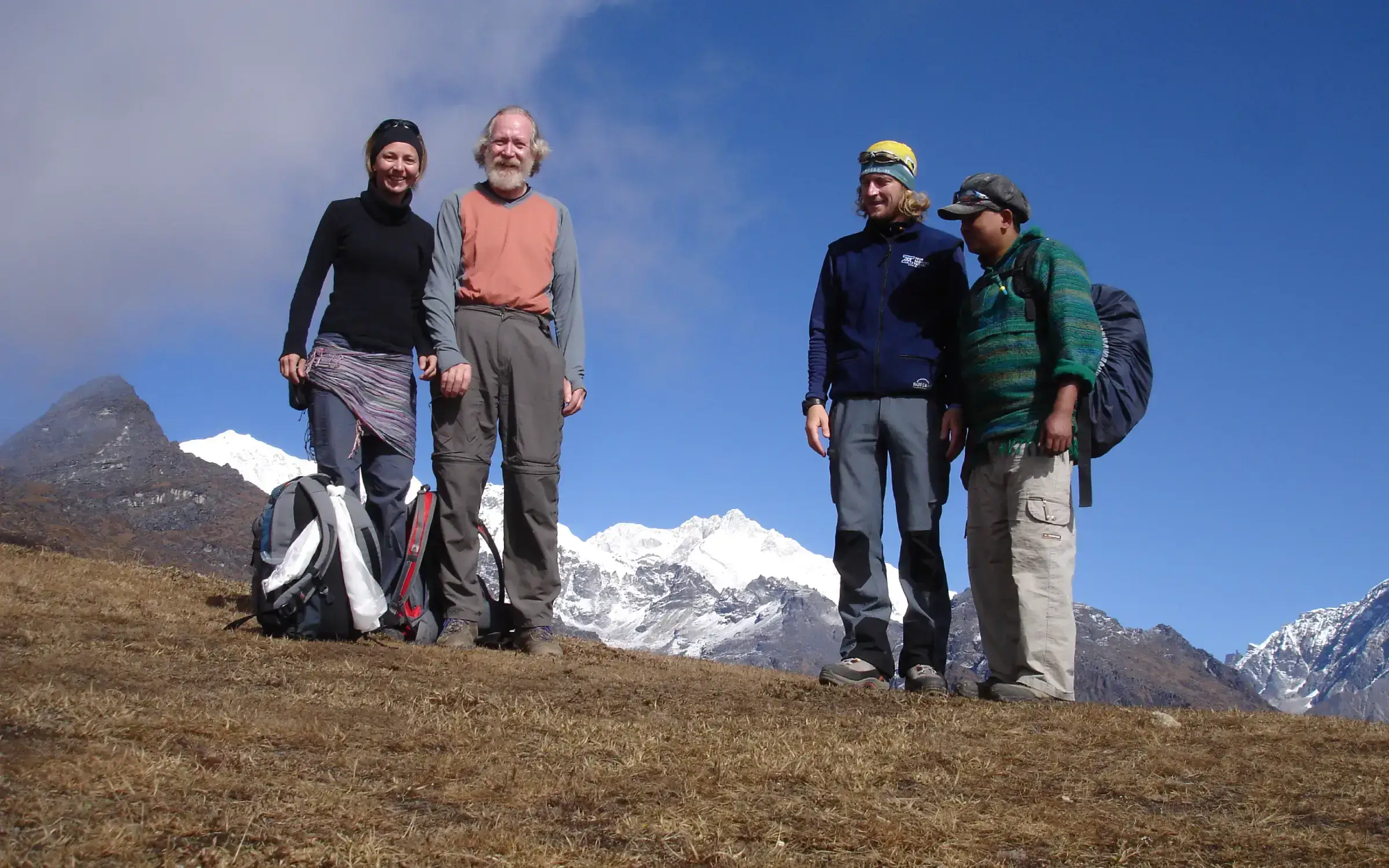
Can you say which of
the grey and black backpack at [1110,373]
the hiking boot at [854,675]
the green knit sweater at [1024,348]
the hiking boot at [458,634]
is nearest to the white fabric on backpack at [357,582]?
the hiking boot at [458,634]

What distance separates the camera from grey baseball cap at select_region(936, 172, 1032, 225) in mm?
7074

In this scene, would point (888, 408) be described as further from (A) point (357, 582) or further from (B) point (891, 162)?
(A) point (357, 582)

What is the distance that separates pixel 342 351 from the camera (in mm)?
7508

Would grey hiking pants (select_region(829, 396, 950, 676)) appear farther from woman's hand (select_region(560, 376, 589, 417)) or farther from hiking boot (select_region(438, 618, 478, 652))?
hiking boot (select_region(438, 618, 478, 652))

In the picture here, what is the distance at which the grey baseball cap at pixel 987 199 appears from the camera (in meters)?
7.07

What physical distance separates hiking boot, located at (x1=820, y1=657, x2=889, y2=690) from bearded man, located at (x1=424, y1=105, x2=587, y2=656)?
76.7 inches

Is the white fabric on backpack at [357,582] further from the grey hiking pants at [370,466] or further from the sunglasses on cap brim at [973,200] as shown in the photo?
the sunglasses on cap brim at [973,200]

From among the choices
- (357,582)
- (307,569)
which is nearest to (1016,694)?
(357,582)

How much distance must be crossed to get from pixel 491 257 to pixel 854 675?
12.1 feet

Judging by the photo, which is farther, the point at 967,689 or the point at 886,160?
the point at 886,160

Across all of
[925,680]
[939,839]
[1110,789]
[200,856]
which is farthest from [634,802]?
[925,680]

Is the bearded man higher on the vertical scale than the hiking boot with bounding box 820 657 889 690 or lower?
higher

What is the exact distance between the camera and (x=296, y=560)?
6.91m

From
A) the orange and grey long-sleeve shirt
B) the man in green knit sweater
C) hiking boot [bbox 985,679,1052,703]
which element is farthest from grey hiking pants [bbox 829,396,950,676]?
the orange and grey long-sleeve shirt
